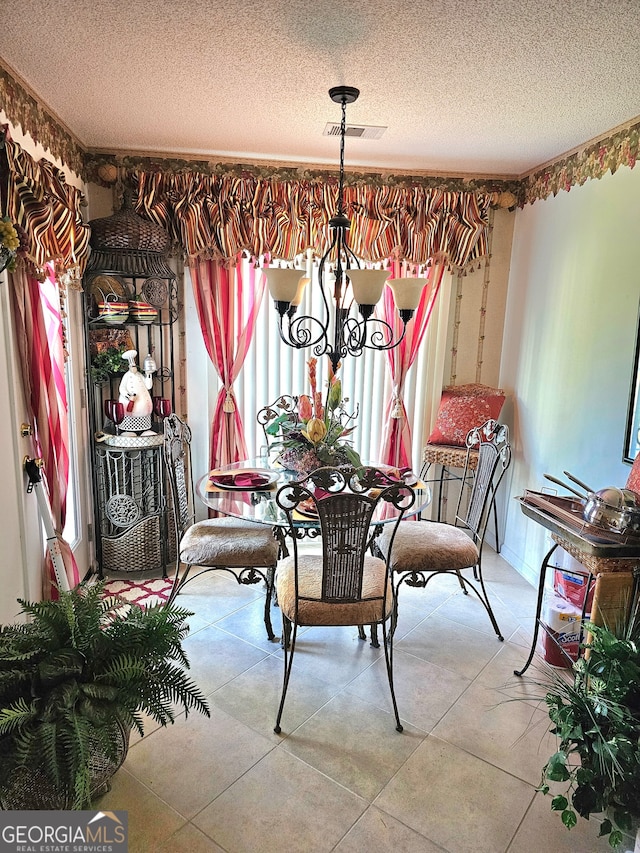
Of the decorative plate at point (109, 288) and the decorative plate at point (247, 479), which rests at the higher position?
the decorative plate at point (109, 288)

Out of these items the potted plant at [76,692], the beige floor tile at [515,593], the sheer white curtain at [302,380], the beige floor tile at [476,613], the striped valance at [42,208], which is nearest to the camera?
the potted plant at [76,692]

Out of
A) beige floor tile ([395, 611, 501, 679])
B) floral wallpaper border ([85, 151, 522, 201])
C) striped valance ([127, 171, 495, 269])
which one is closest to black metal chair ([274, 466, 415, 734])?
beige floor tile ([395, 611, 501, 679])

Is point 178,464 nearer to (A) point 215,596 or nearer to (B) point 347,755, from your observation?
(A) point 215,596

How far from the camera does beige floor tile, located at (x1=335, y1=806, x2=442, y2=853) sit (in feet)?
5.51

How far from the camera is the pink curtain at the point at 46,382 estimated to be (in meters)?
2.23

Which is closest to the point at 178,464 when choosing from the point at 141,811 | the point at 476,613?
the point at 141,811

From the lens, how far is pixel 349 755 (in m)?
2.05

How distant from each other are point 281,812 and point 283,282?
2035 millimetres

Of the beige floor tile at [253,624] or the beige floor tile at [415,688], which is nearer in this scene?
the beige floor tile at [415,688]

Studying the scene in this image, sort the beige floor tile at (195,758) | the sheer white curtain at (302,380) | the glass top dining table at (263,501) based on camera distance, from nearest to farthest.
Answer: the beige floor tile at (195,758) < the glass top dining table at (263,501) < the sheer white curtain at (302,380)

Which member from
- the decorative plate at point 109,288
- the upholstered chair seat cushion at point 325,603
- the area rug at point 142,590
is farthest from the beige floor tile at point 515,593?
the decorative plate at point 109,288

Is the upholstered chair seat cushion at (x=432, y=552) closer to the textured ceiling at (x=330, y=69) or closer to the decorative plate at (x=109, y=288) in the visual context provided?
the textured ceiling at (x=330, y=69)

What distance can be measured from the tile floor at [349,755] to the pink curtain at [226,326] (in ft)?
4.30

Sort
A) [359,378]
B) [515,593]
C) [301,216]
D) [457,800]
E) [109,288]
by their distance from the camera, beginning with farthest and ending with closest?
[359,378], [301,216], [109,288], [515,593], [457,800]
